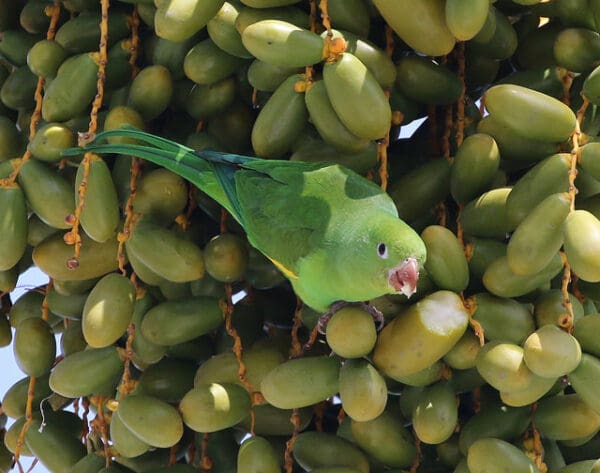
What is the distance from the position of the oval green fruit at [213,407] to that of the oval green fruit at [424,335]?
0.17 meters

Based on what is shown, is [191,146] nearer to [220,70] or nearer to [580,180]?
[220,70]

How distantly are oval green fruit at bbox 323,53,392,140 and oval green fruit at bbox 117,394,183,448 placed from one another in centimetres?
37

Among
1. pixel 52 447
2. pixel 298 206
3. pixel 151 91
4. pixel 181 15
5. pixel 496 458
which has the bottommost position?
pixel 52 447

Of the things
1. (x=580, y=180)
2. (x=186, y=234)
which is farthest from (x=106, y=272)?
(x=580, y=180)

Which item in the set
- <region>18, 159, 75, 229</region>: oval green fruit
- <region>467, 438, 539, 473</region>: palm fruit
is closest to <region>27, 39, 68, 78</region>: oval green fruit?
<region>18, 159, 75, 229</region>: oval green fruit

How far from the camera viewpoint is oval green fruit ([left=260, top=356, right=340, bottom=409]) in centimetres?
102

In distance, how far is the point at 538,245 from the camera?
967 millimetres

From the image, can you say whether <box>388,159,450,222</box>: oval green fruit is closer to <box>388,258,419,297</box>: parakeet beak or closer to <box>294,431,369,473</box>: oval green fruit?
<box>388,258,419,297</box>: parakeet beak

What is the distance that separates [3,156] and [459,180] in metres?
0.56

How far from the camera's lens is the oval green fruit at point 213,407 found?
108cm

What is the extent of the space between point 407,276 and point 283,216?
201 millimetres

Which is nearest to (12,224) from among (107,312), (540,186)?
(107,312)

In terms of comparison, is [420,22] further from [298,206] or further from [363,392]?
[363,392]

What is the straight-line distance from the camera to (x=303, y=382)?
40.4 inches
